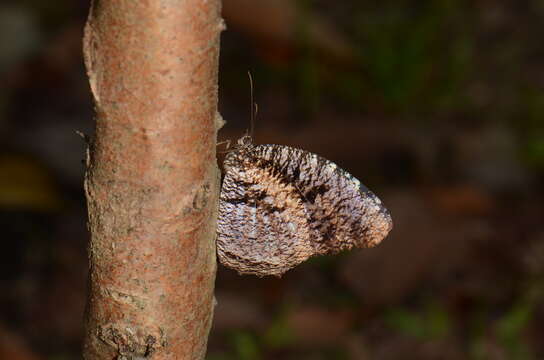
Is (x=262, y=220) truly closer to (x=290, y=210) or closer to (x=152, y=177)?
(x=290, y=210)

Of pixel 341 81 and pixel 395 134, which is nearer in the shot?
pixel 395 134

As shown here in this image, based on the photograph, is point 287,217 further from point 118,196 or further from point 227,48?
point 227,48

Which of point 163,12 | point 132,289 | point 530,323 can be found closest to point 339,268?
point 530,323

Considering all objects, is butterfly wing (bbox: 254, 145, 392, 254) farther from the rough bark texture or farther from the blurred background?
the blurred background

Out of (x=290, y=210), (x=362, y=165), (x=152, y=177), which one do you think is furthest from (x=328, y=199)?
(x=362, y=165)

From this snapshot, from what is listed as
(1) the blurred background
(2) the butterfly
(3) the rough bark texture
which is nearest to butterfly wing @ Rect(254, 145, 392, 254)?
(2) the butterfly

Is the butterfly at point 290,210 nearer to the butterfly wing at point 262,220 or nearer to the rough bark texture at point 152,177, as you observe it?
the butterfly wing at point 262,220

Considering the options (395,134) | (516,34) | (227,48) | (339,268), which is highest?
(516,34)
